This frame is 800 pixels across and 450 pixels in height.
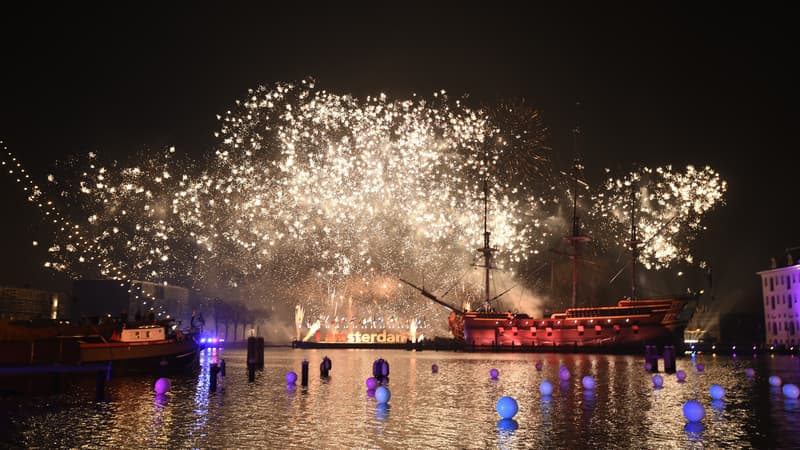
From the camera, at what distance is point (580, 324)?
3725 inches

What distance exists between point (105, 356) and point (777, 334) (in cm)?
9466

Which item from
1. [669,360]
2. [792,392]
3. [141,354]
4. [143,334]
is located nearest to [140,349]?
[141,354]

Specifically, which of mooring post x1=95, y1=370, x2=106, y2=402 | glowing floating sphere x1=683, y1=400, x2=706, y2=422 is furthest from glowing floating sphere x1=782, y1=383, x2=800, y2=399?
mooring post x1=95, y1=370, x2=106, y2=402

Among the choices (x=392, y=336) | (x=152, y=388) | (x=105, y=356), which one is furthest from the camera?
(x=392, y=336)

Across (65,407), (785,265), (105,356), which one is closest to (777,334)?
(785,265)

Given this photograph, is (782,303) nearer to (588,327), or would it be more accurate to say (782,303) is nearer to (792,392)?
(588,327)

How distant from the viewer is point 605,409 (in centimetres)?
2408

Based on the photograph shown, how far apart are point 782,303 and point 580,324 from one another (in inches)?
1226

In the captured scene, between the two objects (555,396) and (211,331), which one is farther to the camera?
(211,331)

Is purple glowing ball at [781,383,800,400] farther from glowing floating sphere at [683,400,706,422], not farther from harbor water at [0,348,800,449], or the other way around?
glowing floating sphere at [683,400,706,422]

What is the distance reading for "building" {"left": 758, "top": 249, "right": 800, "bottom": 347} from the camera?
97.6 m

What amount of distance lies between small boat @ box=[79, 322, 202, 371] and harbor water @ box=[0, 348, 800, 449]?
565 cm

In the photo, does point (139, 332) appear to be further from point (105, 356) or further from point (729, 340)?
point (729, 340)

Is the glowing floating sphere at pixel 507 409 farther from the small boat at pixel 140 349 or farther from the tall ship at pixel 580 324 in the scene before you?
the tall ship at pixel 580 324
